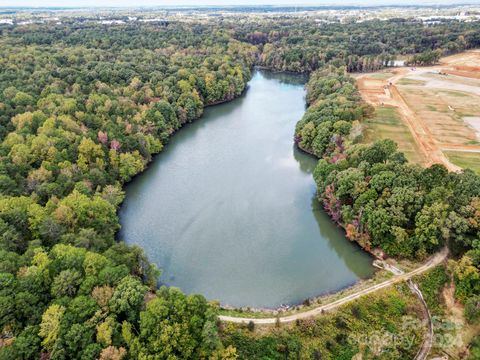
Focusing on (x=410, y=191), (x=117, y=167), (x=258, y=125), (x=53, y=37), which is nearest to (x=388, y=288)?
(x=410, y=191)

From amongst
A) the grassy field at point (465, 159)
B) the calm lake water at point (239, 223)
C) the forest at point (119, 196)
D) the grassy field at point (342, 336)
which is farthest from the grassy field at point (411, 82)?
the grassy field at point (342, 336)

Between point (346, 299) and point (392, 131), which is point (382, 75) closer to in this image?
point (392, 131)

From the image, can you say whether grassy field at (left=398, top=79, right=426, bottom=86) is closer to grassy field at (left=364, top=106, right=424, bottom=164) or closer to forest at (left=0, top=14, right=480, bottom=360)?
forest at (left=0, top=14, right=480, bottom=360)

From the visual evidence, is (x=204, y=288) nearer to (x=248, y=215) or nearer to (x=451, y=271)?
(x=248, y=215)

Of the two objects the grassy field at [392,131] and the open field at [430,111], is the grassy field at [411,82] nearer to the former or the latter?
the open field at [430,111]

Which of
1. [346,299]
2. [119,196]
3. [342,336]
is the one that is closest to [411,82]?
[346,299]

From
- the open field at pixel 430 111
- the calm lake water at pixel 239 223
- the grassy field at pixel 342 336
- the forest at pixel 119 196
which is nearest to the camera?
the forest at pixel 119 196
